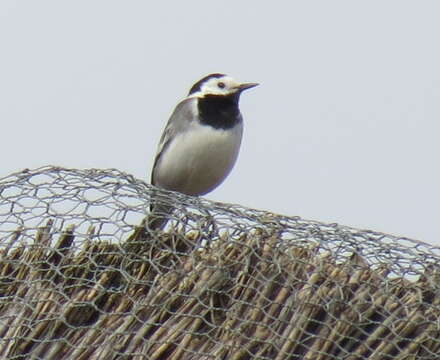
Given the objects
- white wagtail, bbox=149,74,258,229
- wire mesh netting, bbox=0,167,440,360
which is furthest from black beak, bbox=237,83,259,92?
wire mesh netting, bbox=0,167,440,360

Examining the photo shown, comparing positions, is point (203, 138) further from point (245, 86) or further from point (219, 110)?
point (245, 86)

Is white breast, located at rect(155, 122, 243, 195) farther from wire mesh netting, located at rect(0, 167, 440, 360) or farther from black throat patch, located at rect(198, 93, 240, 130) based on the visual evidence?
wire mesh netting, located at rect(0, 167, 440, 360)

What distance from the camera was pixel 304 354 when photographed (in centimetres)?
512

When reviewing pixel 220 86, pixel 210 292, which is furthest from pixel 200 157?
pixel 210 292

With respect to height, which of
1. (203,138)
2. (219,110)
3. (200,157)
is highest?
(219,110)

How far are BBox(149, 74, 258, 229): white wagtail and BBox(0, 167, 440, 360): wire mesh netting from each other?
3924 mm

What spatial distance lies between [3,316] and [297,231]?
133 cm

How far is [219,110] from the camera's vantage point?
976cm

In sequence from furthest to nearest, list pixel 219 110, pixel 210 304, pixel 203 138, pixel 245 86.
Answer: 1. pixel 245 86
2. pixel 219 110
3. pixel 203 138
4. pixel 210 304

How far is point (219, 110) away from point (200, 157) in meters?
0.44

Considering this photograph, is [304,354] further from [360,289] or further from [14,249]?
[14,249]

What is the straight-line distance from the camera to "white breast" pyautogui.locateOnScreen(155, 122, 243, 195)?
9.54 meters


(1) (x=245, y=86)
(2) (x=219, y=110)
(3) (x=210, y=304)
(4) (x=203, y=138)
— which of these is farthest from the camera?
(1) (x=245, y=86)

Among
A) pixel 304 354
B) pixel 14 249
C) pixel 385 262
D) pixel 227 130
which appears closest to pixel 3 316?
pixel 14 249
